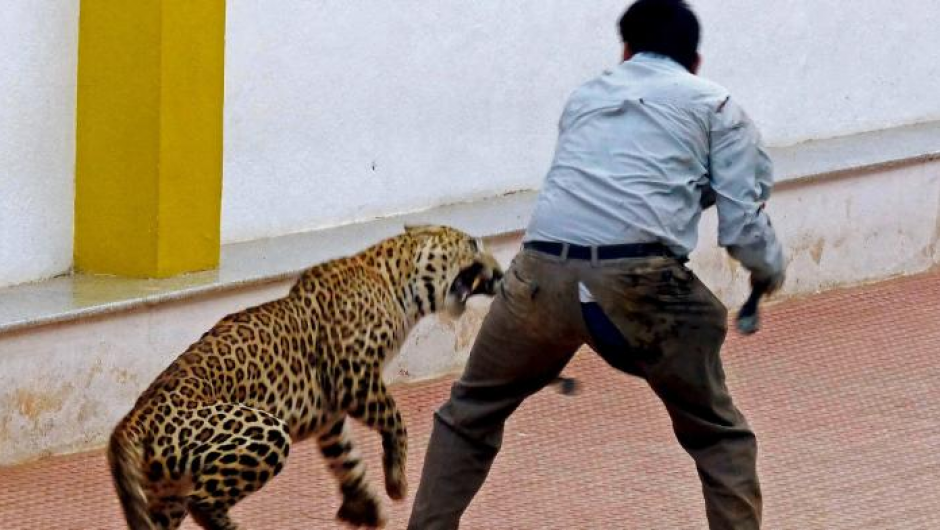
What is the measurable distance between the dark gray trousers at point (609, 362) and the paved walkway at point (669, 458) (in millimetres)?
974

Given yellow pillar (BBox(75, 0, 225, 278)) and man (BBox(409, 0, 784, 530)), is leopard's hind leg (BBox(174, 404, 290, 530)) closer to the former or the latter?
man (BBox(409, 0, 784, 530))

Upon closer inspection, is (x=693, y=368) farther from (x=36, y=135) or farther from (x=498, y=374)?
(x=36, y=135)

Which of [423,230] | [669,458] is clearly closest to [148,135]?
[423,230]

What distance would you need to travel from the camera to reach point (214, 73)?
27.2 ft

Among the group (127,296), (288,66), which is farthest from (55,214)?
(288,66)

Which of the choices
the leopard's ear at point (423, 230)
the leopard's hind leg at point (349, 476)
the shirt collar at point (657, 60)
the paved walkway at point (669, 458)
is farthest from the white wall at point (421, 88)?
the shirt collar at point (657, 60)

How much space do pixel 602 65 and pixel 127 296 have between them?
3475 millimetres

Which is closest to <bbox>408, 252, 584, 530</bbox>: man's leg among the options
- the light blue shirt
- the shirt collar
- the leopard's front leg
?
the light blue shirt

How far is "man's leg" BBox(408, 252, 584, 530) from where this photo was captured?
5.86m

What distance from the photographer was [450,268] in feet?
23.1

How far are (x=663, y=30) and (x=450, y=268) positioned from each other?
149 centimetres

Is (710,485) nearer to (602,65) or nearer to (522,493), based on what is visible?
(522,493)

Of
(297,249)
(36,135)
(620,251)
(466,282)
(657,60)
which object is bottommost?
(297,249)

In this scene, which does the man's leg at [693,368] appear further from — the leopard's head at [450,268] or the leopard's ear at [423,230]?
the leopard's ear at [423,230]
